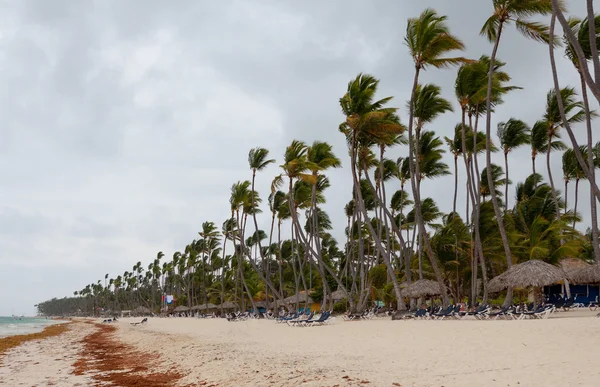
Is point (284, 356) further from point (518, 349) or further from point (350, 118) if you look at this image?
point (350, 118)

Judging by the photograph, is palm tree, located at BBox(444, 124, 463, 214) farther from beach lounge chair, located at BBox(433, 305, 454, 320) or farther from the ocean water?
the ocean water

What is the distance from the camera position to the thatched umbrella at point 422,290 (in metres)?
25.0

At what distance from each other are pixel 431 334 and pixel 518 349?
14.4ft

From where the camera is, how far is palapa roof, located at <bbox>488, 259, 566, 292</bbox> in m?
19.8

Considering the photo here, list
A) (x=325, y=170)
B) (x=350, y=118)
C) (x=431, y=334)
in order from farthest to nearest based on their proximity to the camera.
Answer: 1. (x=325, y=170)
2. (x=350, y=118)
3. (x=431, y=334)

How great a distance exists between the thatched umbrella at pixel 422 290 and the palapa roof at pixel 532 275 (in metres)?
4.59

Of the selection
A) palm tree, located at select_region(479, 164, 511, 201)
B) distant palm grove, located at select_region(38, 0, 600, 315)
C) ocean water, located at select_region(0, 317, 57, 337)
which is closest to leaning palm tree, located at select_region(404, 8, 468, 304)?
distant palm grove, located at select_region(38, 0, 600, 315)

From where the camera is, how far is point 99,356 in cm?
1870

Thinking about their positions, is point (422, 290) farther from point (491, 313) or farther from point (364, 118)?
point (364, 118)

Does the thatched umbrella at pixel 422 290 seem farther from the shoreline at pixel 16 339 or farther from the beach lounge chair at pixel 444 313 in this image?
the shoreline at pixel 16 339

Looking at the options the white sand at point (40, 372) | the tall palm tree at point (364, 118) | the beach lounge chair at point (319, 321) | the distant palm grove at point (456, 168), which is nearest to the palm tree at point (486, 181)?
the distant palm grove at point (456, 168)

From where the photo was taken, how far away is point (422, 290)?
25.1 metres

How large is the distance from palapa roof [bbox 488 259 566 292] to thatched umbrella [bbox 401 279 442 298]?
4.59 meters

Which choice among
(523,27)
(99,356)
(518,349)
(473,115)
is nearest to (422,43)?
(523,27)
